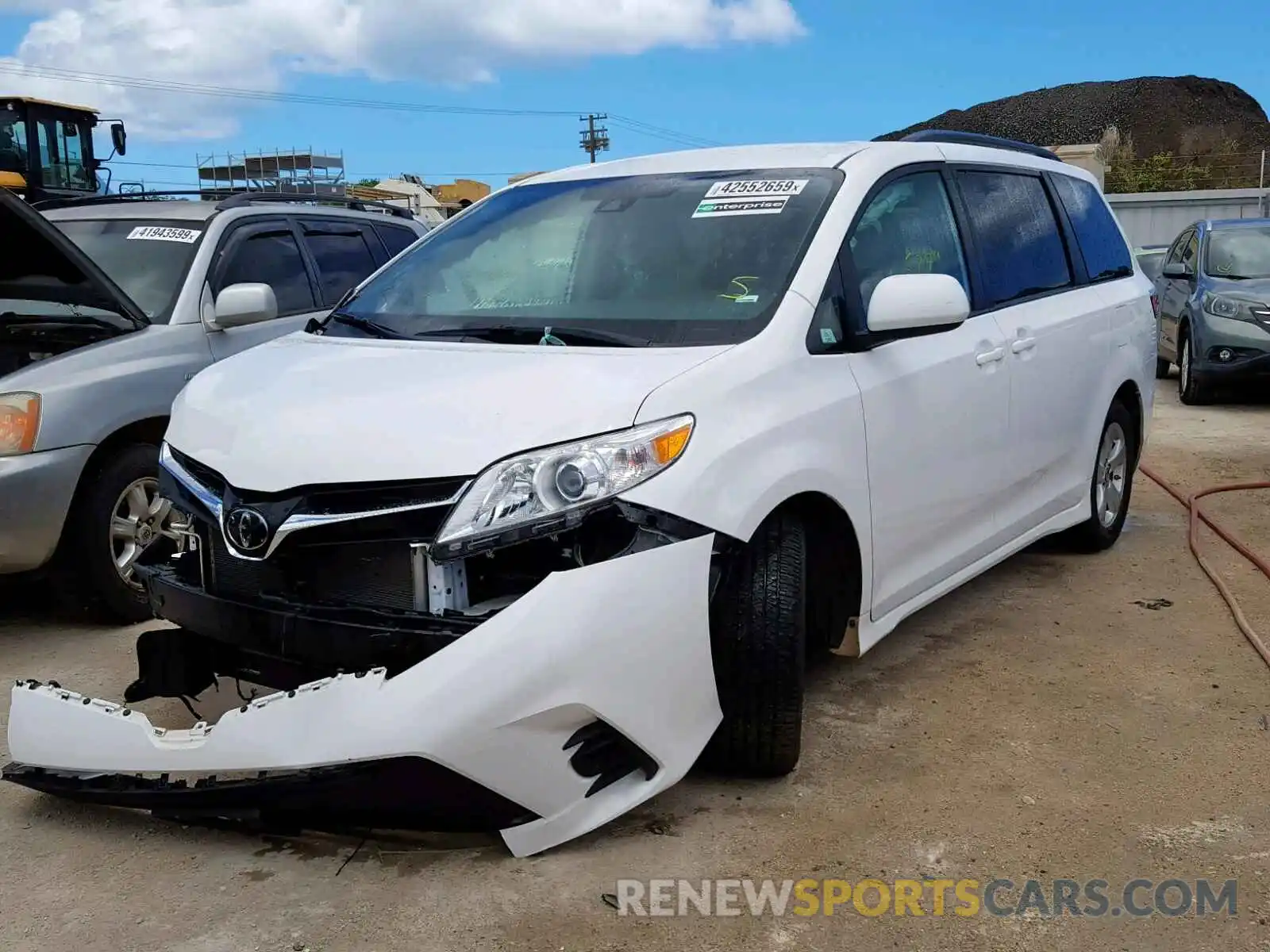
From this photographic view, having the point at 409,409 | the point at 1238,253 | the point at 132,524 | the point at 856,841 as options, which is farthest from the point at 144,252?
the point at 1238,253

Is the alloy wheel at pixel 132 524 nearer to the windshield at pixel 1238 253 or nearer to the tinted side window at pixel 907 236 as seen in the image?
the tinted side window at pixel 907 236

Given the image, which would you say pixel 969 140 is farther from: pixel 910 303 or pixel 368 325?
pixel 368 325

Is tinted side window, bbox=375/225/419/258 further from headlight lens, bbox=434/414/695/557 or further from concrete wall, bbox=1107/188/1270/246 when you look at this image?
concrete wall, bbox=1107/188/1270/246

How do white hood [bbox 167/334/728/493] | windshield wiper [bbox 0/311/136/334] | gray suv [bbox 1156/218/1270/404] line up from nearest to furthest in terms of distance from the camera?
white hood [bbox 167/334/728/493], windshield wiper [bbox 0/311/136/334], gray suv [bbox 1156/218/1270/404]

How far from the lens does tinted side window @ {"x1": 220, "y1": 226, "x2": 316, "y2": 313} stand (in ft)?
19.4

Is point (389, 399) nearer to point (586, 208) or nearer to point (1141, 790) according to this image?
point (586, 208)

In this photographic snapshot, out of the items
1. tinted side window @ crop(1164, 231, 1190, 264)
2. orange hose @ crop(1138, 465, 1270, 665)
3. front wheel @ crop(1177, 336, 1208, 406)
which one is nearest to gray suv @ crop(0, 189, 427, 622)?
orange hose @ crop(1138, 465, 1270, 665)

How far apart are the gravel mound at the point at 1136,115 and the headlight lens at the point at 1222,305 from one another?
268 ft

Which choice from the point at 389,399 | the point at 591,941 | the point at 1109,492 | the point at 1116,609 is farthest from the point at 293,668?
A: the point at 1109,492

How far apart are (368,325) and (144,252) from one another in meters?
2.40

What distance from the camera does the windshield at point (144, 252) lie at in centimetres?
555

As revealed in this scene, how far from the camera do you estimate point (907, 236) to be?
416cm

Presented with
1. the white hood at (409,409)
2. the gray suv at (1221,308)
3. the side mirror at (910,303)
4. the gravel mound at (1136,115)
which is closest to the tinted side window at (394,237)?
the white hood at (409,409)

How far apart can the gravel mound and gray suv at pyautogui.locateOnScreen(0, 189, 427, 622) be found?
3491 inches
